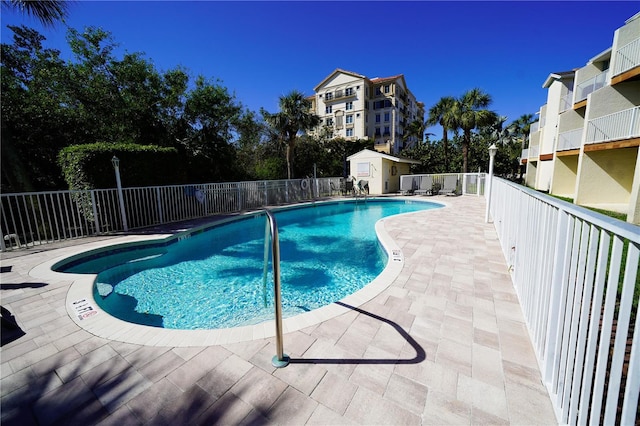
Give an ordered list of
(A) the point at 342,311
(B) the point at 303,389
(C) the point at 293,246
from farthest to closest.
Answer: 1. (C) the point at 293,246
2. (A) the point at 342,311
3. (B) the point at 303,389

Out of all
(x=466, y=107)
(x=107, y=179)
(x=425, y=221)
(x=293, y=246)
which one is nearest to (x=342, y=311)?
(x=293, y=246)

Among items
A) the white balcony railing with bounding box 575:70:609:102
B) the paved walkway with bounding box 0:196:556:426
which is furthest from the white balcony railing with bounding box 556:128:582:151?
the paved walkway with bounding box 0:196:556:426

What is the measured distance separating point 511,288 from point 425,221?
4781 mm

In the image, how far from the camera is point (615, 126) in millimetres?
10180

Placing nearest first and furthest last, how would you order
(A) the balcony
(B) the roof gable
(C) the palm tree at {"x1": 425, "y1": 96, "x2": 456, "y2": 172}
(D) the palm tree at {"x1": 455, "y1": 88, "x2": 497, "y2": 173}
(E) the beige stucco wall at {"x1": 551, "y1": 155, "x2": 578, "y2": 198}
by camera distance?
(E) the beige stucco wall at {"x1": 551, "y1": 155, "x2": 578, "y2": 198}, (D) the palm tree at {"x1": 455, "y1": 88, "x2": 497, "y2": 173}, (C) the palm tree at {"x1": 425, "y1": 96, "x2": 456, "y2": 172}, (B) the roof gable, (A) the balcony

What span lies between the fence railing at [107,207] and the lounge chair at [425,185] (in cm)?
993

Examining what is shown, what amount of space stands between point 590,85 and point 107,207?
22.6 meters

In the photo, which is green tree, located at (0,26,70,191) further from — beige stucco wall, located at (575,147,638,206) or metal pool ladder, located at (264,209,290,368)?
beige stucco wall, located at (575,147,638,206)

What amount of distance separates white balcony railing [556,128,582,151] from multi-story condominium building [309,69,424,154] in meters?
20.1

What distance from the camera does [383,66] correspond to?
33.1 m

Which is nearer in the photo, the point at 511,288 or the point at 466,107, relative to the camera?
the point at 511,288

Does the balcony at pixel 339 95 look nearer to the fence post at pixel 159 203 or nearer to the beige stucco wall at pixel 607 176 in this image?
the beige stucco wall at pixel 607 176

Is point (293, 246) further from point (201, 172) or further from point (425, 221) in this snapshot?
point (201, 172)

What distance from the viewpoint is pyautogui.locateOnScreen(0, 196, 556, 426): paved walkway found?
169 centimetres
